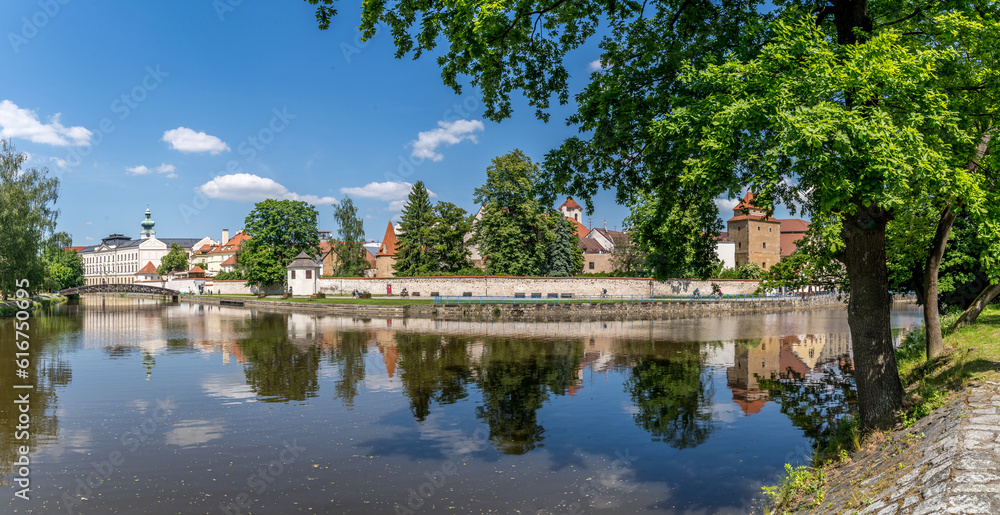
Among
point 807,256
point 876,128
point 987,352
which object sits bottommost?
point 987,352

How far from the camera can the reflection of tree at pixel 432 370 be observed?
1362cm

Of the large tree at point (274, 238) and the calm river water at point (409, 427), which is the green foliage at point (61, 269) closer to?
the large tree at point (274, 238)

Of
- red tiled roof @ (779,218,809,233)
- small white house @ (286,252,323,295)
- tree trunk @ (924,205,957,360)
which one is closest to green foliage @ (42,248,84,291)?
small white house @ (286,252,323,295)

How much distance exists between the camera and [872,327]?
762 centimetres

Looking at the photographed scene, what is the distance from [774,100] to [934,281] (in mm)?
7191

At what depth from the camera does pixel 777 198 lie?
288 inches

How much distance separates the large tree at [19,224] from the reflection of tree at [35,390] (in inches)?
322

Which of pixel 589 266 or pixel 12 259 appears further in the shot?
pixel 589 266

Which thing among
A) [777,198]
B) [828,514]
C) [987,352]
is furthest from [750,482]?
[987,352]

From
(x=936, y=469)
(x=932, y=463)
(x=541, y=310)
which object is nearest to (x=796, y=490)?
(x=932, y=463)

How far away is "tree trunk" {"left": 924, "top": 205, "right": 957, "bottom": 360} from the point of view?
31.4ft

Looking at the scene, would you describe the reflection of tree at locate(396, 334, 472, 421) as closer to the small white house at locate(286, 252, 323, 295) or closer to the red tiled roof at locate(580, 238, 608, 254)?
the small white house at locate(286, 252, 323, 295)

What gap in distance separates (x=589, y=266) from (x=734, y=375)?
197 ft

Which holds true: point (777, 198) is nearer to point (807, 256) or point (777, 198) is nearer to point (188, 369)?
point (807, 256)
